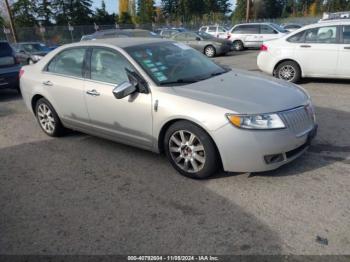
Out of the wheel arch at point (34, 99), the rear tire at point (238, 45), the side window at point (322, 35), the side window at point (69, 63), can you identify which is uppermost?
the side window at point (69, 63)

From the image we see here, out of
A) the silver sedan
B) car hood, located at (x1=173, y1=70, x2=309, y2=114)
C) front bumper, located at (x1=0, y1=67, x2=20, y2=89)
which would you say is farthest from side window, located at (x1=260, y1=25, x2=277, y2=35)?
car hood, located at (x1=173, y1=70, x2=309, y2=114)

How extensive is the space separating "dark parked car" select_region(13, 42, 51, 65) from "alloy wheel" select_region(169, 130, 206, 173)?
14.6m

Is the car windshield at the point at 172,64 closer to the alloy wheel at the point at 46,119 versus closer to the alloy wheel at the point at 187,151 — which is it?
the alloy wheel at the point at 187,151

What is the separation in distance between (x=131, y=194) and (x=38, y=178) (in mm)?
1336

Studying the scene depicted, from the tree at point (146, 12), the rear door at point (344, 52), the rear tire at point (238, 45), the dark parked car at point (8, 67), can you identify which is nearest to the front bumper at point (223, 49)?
the rear tire at point (238, 45)

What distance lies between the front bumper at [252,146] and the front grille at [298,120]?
8 cm

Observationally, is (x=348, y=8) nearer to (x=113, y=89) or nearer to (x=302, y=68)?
(x=302, y=68)

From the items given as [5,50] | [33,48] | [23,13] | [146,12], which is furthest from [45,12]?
[5,50]

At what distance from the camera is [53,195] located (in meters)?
3.68

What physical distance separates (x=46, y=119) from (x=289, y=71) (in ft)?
20.2

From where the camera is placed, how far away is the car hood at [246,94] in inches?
136

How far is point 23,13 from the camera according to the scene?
5016cm

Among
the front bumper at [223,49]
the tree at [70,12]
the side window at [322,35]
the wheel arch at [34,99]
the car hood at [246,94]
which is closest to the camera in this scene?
the car hood at [246,94]

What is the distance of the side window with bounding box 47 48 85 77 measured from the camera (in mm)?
4773
